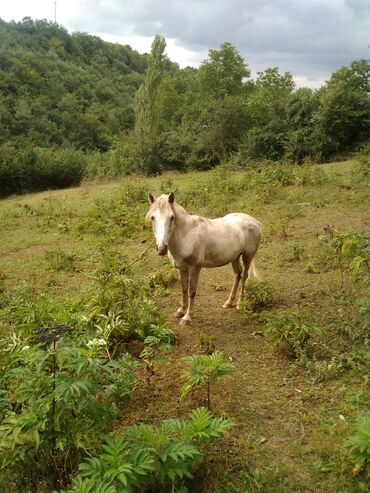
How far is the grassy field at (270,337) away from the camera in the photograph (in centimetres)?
305

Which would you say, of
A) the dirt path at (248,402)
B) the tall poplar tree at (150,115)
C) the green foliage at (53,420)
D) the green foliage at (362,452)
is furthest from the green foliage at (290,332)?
the tall poplar tree at (150,115)

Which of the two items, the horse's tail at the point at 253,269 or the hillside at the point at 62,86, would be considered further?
the hillside at the point at 62,86

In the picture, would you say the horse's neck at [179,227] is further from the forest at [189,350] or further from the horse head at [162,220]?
the horse head at [162,220]

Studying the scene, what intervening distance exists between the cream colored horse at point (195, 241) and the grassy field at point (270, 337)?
15.7 inches

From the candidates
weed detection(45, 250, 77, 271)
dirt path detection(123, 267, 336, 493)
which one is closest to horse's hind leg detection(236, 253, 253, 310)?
dirt path detection(123, 267, 336, 493)

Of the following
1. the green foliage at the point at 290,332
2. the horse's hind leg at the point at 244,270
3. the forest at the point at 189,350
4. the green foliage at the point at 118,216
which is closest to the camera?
the forest at the point at 189,350

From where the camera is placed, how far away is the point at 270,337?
14.8ft

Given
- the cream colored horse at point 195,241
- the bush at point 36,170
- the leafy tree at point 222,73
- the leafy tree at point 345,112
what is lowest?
the bush at point 36,170

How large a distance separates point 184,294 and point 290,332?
1673 millimetres

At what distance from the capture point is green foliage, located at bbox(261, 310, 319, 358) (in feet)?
14.1

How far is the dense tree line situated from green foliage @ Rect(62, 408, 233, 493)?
1706 cm

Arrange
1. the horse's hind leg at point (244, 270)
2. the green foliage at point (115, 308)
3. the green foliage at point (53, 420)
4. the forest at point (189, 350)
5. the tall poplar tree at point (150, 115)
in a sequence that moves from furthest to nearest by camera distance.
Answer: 1. the tall poplar tree at point (150, 115)
2. the horse's hind leg at point (244, 270)
3. the green foliage at point (115, 308)
4. the forest at point (189, 350)
5. the green foliage at point (53, 420)

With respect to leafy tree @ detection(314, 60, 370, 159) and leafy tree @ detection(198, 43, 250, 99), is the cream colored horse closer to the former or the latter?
leafy tree @ detection(314, 60, 370, 159)

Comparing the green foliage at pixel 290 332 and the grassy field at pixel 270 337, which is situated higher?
the green foliage at pixel 290 332
